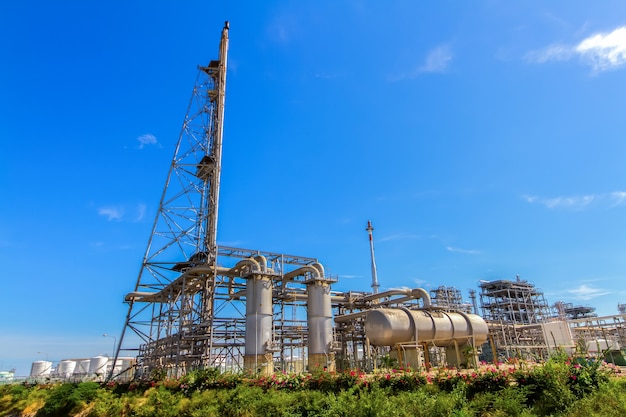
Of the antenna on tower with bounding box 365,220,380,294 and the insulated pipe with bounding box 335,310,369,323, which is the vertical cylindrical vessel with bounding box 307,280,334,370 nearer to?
the insulated pipe with bounding box 335,310,369,323

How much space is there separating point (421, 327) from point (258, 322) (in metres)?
12.5

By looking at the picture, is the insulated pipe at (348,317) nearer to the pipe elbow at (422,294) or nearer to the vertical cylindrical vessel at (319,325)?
the vertical cylindrical vessel at (319,325)

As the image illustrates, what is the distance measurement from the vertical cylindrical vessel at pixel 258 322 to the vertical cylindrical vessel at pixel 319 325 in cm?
343

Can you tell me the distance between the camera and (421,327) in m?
28.7

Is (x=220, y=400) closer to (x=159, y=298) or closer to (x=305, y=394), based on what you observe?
(x=305, y=394)

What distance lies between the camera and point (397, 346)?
28.0 meters

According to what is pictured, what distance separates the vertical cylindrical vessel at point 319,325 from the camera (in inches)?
1226

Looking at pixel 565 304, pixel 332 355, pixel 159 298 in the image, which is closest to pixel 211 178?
pixel 159 298

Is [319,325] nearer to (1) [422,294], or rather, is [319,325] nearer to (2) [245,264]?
(2) [245,264]

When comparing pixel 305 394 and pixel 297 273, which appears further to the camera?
pixel 297 273

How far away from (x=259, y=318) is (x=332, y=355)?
6.57 metres

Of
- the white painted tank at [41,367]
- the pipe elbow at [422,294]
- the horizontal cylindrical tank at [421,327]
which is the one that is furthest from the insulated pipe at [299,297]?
the white painted tank at [41,367]

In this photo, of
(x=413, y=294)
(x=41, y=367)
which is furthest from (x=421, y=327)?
(x=41, y=367)

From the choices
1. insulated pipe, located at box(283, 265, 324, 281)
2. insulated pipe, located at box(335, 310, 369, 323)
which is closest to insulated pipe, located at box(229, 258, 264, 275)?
insulated pipe, located at box(283, 265, 324, 281)
